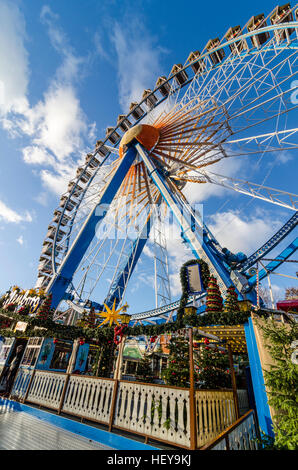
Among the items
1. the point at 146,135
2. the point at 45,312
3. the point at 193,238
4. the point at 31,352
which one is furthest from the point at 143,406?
the point at 146,135

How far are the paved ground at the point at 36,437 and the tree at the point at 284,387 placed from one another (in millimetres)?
2906

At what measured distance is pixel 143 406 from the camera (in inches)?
157

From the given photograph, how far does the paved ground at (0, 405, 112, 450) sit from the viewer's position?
373 centimetres

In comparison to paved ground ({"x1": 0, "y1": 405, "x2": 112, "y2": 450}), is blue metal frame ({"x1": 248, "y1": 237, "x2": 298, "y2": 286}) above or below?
above

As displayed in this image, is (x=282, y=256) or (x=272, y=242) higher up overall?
(x=272, y=242)

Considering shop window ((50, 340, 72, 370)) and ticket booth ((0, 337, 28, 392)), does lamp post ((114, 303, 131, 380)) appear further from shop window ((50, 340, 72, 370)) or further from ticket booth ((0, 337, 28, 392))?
ticket booth ((0, 337, 28, 392))

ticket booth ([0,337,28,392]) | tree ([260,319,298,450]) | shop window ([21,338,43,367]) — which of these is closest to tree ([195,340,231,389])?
tree ([260,319,298,450])

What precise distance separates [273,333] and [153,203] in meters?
13.1

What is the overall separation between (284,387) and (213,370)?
409 centimetres

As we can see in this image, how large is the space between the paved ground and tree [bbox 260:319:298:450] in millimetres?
2906

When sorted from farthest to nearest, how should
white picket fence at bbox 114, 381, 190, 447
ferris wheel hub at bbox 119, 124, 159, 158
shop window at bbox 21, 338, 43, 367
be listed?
ferris wheel hub at bbox 119, 124, 159, 158 → shop window at bbox 21, 338, 43, 367 → white picket fence at bbox 114, 381, 190, 447

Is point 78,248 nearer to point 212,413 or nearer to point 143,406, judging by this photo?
point 143,406

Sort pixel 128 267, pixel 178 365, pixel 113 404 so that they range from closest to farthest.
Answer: pixel 113 404, pixel 178 365, pixel 128 267

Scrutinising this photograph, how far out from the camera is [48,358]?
8719 mm
